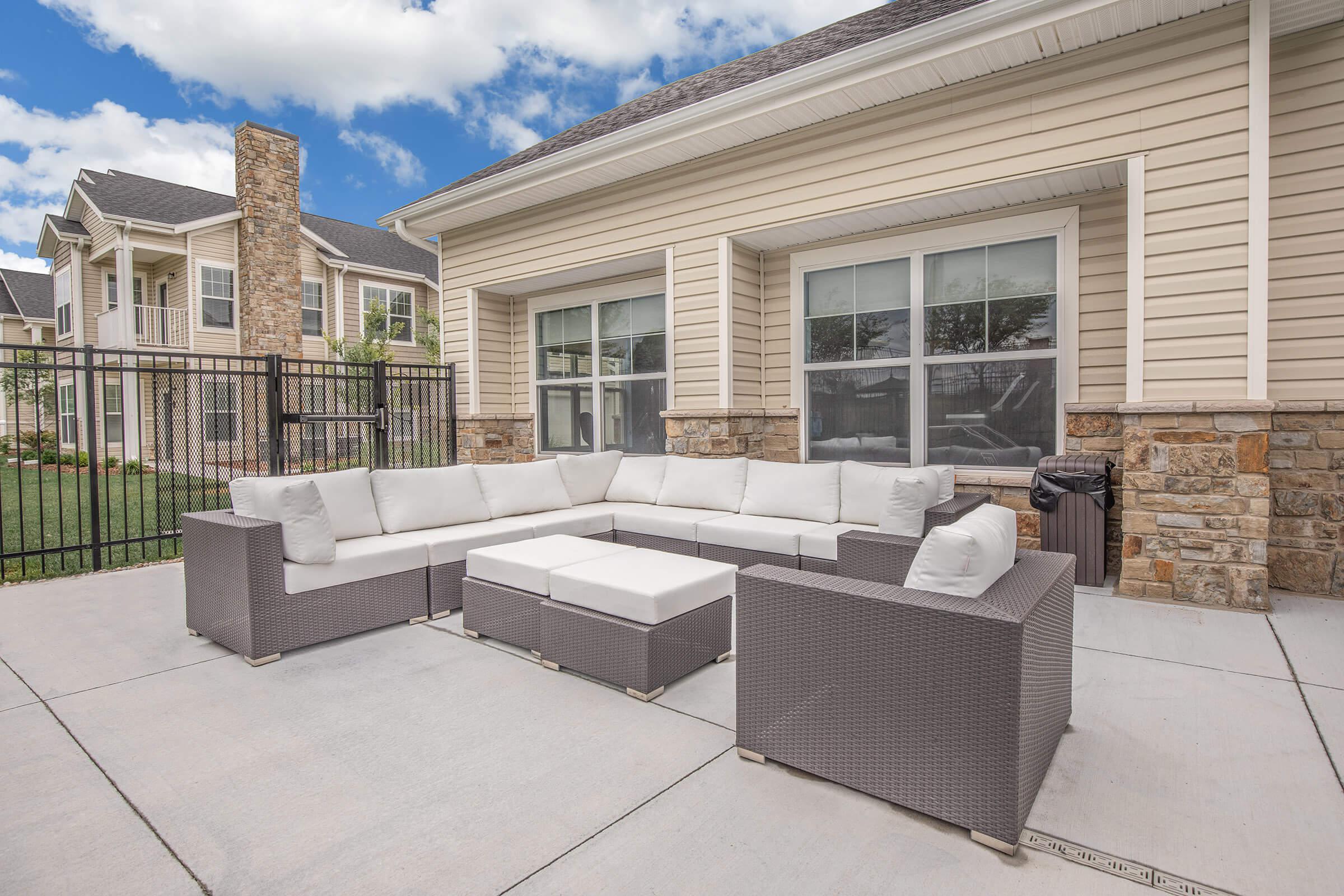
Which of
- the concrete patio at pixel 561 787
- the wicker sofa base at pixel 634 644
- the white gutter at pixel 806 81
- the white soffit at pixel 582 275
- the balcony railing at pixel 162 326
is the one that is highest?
the white gutter at pixel 806 81

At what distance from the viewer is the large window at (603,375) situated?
6.82 meters

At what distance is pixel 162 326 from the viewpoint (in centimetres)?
1288

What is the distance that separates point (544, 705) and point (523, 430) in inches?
225

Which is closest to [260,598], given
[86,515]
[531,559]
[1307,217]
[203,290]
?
[531,559]

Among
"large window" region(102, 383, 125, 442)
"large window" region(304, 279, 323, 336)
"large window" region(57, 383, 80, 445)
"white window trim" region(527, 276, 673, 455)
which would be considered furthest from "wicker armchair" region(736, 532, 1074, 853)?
"large window" region(57, 383, 80, 445)

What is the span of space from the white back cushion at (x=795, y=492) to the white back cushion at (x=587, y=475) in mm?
1310

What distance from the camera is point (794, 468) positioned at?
15.4 feet

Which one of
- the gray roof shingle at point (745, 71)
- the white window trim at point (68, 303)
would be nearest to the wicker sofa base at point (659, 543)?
the gray roof shingle at point (745, 71)

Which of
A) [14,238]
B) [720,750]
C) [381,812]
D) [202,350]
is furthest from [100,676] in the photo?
[14,238]

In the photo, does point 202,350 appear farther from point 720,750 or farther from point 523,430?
point 720,750

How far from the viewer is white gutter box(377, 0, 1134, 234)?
3.85 m

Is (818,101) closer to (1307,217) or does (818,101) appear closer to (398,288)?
(1307,217)

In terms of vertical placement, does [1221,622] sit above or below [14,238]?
below

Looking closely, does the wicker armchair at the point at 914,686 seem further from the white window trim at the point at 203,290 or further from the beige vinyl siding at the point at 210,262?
the white window trim at the point at 203,290
